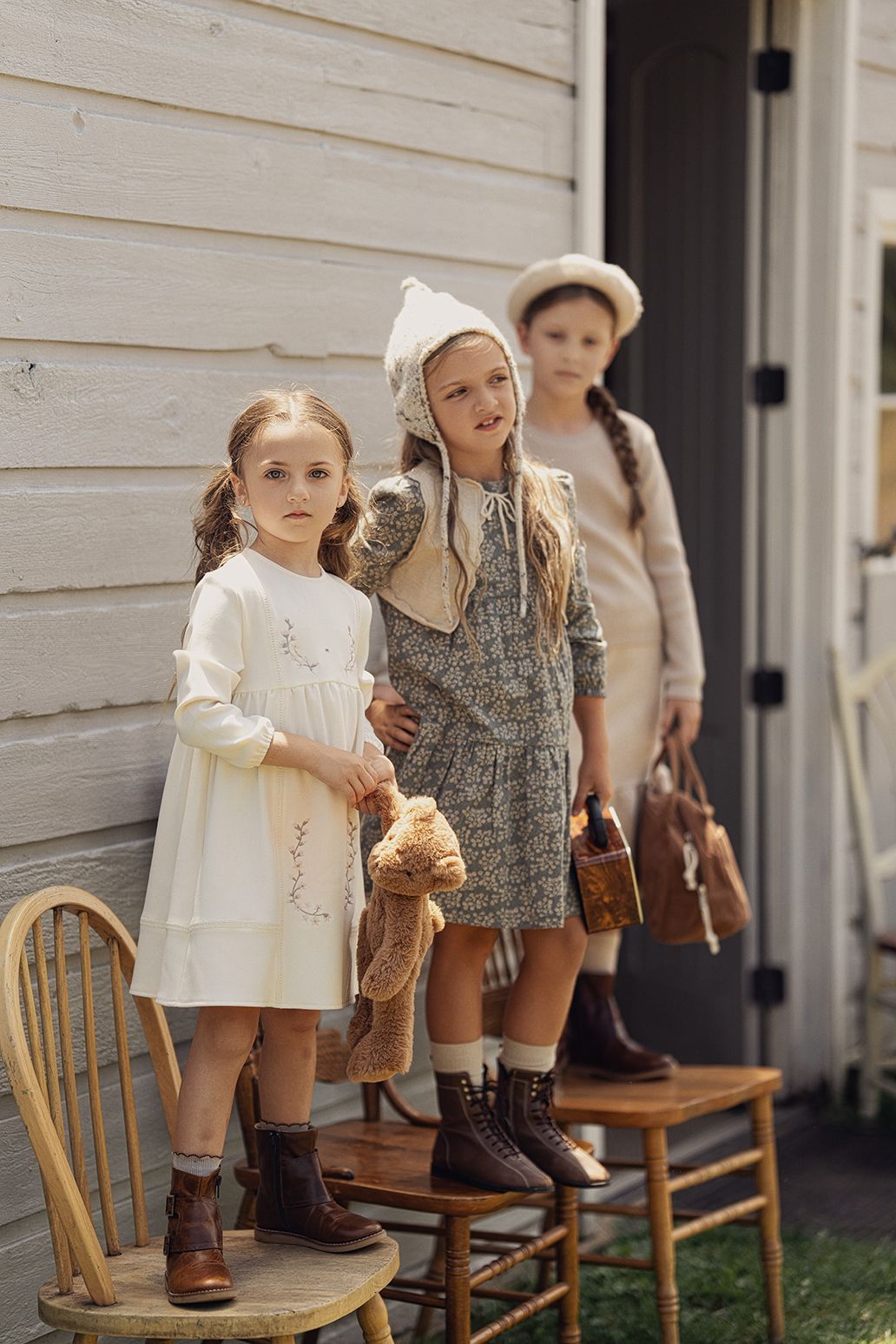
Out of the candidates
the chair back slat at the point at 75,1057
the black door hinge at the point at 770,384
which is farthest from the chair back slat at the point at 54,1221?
the black door hinge at the point at 770,384

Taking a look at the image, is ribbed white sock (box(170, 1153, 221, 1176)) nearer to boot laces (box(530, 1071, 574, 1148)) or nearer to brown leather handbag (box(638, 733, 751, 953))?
boot laces (box(530, 1071, 574, 1148))

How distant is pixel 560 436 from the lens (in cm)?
301

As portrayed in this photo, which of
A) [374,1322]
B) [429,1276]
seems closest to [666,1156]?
[429,1276]

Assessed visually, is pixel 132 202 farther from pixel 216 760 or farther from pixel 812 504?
pixel 812 504

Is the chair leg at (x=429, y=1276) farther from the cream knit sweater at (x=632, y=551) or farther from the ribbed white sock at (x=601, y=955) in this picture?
the cream knit sweater at (x=632, y=551)

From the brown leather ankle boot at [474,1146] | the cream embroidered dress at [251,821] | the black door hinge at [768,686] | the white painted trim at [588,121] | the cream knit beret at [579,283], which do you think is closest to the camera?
the cream embroidered dress at [251,821]

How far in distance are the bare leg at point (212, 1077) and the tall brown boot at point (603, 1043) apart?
1.07 meters

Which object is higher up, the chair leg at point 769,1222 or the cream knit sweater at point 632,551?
the cream knit sweater at point 632,551

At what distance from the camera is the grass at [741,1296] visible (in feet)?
9.87

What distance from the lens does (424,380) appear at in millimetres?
2359

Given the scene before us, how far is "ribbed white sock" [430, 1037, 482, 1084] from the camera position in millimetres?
2422

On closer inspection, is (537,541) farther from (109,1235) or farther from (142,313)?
(109,1235)

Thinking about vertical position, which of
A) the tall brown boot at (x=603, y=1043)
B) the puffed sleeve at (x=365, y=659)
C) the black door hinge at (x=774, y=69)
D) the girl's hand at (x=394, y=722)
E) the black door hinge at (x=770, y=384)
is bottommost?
the tall brown boot at (x=603, y=1043)

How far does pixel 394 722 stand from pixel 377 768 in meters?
0.36
